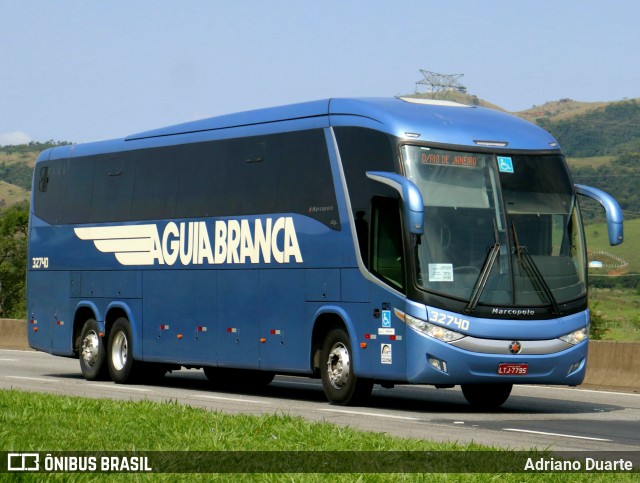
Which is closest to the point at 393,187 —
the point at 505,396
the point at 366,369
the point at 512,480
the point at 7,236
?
the point at 366,369

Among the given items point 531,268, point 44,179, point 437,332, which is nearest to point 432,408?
point 437,332

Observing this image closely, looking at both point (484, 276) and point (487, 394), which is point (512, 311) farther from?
point (487, 394)

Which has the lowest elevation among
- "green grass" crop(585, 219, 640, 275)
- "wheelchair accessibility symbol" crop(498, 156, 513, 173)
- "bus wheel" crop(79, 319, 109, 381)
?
"bus wheel" crop(79, 319, 109, 381)

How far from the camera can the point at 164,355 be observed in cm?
2323

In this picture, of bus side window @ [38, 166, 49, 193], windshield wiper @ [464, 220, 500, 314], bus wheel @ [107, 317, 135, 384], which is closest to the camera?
windshield wiper @ [464, 220, 500, 314]

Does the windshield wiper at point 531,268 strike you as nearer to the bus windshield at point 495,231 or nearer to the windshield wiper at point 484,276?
the bus windshield at point 495,231

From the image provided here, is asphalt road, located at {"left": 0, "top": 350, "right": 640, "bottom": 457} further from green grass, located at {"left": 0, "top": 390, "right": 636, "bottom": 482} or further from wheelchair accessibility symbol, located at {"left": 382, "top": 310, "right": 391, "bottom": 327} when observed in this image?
green grass, located at {"left": 0, "top": 390, "right": 636, "bottom": 482}

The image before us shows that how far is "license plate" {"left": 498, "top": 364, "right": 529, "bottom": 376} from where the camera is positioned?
1755 cm

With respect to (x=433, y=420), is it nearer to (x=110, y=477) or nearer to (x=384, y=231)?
(x=384, y=231)

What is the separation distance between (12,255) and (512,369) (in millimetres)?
69770

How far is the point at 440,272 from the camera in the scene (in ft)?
57.2

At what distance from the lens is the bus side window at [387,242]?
1773 centimetres

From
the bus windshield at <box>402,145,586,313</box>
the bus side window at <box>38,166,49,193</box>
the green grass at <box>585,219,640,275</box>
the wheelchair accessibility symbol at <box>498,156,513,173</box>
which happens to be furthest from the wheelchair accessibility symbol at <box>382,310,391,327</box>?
the green grass at <box>585,219,640,275</box>

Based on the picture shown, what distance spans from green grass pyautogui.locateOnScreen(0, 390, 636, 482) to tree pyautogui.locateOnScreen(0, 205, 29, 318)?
66942 mm
